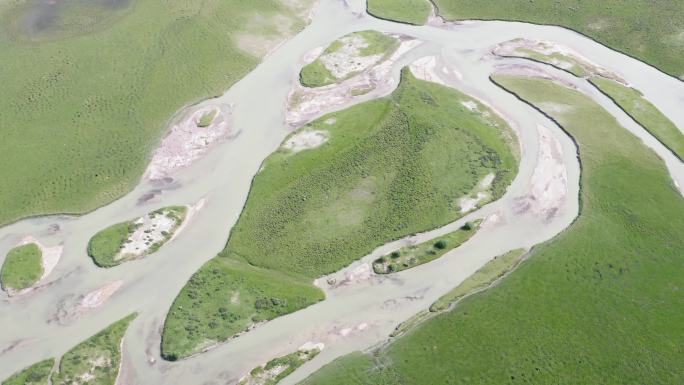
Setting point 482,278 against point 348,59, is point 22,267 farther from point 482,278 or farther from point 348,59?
point 348,59

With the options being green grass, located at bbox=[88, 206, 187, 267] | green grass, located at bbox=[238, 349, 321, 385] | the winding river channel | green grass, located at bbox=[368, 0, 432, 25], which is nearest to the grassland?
green grass, located at bbox=[238, 349, 321, 385]

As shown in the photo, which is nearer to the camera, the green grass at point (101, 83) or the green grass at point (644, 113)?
the green grass at point (101, 83)

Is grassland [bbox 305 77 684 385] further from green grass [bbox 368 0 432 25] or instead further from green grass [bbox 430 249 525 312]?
green grass [bbox 368 0 432 25]

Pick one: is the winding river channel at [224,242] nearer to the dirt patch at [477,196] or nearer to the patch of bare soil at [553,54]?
the dirt patch at [477,196]

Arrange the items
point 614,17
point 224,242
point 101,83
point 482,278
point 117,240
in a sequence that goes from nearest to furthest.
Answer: point 482,278, point 117,240, point 224,242, point 101,83, point 614,17

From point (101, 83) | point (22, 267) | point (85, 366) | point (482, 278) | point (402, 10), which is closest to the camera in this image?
point (85, 366)

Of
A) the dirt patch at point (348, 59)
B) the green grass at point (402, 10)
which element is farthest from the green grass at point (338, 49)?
the green grass at point (402, 10)

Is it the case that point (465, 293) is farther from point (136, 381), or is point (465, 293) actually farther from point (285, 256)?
point (136, 381)

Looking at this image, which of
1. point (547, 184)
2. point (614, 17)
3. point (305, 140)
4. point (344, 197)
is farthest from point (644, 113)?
point (305, 140)
